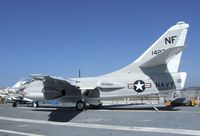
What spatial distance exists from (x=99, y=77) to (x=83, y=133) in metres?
11.2

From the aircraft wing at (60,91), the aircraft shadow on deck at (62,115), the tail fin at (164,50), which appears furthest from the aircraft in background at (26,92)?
the tail fin at (164,50)

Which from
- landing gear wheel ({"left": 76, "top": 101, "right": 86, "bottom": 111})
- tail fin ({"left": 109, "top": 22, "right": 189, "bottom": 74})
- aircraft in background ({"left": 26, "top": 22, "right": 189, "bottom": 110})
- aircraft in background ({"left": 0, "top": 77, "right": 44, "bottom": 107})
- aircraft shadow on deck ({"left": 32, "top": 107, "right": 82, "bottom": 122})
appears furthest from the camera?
aircraft in background ({"left": 0, "top": 77, "right": 44, "bottom": 107})

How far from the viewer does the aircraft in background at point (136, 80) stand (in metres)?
20.8

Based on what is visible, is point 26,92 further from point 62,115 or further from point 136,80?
point 136,80

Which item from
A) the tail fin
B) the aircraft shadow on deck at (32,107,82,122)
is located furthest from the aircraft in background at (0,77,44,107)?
the tail fin

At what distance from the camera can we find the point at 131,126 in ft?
43.8

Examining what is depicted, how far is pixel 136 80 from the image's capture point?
2145cm

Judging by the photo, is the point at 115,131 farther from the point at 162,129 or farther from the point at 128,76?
the point at 128,76

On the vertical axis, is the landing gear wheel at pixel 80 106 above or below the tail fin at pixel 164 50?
below

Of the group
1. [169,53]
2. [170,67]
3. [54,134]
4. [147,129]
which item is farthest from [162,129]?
[170,67]

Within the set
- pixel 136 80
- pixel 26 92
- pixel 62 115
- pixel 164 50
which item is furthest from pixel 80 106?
pixel 164 50

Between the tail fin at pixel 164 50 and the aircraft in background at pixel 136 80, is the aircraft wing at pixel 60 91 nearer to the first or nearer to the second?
the aircraft in background at pixel 136 80

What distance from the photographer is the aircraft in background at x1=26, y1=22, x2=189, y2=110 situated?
20.8 meters

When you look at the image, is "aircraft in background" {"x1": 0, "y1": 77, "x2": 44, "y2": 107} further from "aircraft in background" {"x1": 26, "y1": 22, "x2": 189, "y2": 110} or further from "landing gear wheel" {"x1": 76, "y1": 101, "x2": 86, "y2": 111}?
"landing gear wheel" {"x1": 76, "y1": 101, "x2": 86, "y2": 111}
